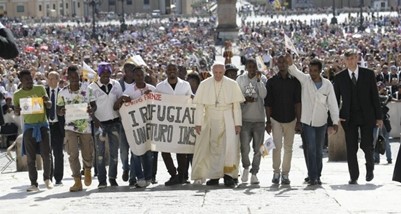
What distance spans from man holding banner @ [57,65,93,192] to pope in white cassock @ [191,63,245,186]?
132 centimetres

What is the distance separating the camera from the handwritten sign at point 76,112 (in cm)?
1306

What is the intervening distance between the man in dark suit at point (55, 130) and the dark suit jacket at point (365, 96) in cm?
361

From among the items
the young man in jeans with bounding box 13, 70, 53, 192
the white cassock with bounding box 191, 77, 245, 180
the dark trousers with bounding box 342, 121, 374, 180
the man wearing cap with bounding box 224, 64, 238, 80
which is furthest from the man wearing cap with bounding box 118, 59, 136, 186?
the dark trousers with bounding box 342, 121, 374, 180

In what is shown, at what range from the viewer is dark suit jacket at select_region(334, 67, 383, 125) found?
1299 centimetres

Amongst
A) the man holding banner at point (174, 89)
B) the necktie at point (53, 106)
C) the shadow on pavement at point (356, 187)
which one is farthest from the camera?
the necktie at point (53, 106)

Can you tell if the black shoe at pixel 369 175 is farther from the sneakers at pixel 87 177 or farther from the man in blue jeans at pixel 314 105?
the sneakers at pixel 87 177

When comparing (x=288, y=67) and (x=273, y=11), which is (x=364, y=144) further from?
(x=273, y=11)

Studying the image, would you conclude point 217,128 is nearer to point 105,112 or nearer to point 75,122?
point 105,112

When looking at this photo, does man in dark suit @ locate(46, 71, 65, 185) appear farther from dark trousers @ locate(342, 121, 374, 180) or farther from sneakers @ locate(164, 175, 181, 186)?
dark trousers @ locate(342, 121, 374, 180)

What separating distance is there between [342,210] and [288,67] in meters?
3.13

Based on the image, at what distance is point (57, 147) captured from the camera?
14172mm

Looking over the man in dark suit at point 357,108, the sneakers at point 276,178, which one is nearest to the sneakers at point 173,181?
the sneakers at point 276,178

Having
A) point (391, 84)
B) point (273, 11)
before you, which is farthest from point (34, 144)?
point (273, 11)

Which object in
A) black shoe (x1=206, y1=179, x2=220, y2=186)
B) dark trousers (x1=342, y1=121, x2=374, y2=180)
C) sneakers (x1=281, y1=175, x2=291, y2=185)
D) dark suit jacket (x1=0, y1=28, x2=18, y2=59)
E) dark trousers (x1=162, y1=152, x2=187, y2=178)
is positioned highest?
dark suit jacket (x1=0, y1=28, x2=18, y2=59)
